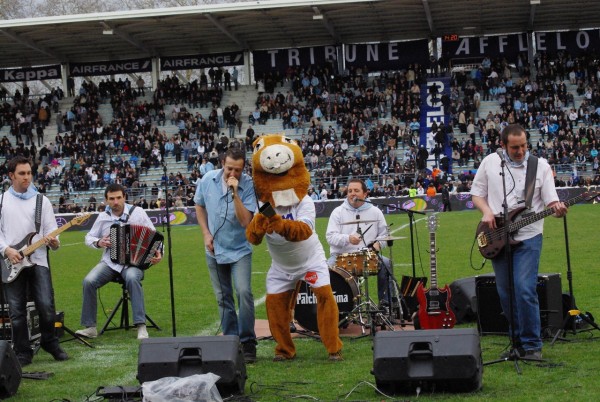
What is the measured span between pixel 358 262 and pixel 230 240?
201 cm

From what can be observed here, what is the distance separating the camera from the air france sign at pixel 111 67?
5139 cm

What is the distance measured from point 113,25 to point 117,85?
6.78 m

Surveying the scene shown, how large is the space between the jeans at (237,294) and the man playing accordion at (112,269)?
1.95 metres

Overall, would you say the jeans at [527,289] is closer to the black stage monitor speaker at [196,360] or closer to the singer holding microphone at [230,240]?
the singer holding microphone at [230,240]

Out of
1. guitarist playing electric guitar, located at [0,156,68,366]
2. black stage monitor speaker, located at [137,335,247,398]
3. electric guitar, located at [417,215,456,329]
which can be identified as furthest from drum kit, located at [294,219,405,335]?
black stage monitor speaker, located at [137,335,247,398]

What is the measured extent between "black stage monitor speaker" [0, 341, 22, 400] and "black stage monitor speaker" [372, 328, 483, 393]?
2.69 metres

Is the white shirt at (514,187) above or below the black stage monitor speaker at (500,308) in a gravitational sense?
above

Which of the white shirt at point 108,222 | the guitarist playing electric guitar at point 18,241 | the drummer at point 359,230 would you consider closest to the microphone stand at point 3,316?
the guitarist playing electric guitar at point 18,241

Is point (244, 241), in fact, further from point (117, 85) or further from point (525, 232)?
point (117, 85)

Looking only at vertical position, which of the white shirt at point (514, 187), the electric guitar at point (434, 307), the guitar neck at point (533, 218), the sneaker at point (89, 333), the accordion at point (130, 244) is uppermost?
the white shirt at point (514, 187)

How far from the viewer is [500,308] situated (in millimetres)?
9805

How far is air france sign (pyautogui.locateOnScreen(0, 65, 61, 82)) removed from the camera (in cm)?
5247

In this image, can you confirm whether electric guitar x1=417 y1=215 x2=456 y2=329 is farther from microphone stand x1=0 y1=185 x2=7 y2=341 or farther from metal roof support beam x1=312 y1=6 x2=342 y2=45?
metal roof support beam x1=312 y1=6 x2=342 y2=45

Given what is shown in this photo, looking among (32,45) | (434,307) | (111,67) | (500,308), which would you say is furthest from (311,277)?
(111,67)
